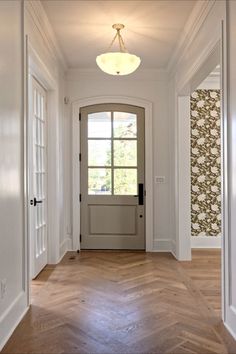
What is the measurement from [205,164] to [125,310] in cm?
330

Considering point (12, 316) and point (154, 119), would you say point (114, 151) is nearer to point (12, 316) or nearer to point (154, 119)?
point (154, 119)

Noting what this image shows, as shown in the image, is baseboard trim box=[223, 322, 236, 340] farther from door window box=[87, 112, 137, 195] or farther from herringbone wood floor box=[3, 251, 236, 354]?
door window box=[87, 112, 137, 195]

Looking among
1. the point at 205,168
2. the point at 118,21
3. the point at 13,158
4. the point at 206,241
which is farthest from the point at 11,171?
the point at 206,241

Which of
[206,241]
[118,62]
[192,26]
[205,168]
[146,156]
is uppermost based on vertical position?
[192,26]

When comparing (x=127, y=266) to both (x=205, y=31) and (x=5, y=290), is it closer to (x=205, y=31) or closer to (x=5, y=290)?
(x=5, y=290)

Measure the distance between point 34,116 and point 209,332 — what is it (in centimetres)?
288

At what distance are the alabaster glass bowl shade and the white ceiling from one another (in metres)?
0.38

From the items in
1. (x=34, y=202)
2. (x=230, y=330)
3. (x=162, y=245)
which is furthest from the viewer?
(x=162, y=245)

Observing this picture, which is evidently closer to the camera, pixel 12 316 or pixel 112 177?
pixel 12 316

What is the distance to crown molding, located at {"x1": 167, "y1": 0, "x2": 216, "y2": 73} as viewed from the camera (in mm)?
3223

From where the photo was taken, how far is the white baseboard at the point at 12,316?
2.40 metres

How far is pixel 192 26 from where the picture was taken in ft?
12.2

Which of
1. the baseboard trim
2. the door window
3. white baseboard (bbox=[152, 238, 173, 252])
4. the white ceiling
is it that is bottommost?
the baseboard trim

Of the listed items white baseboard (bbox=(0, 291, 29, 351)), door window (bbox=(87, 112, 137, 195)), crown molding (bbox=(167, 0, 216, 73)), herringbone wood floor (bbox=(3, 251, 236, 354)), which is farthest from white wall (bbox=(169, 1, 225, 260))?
white baseboard (bbox=(0, 291, 29, 351))
